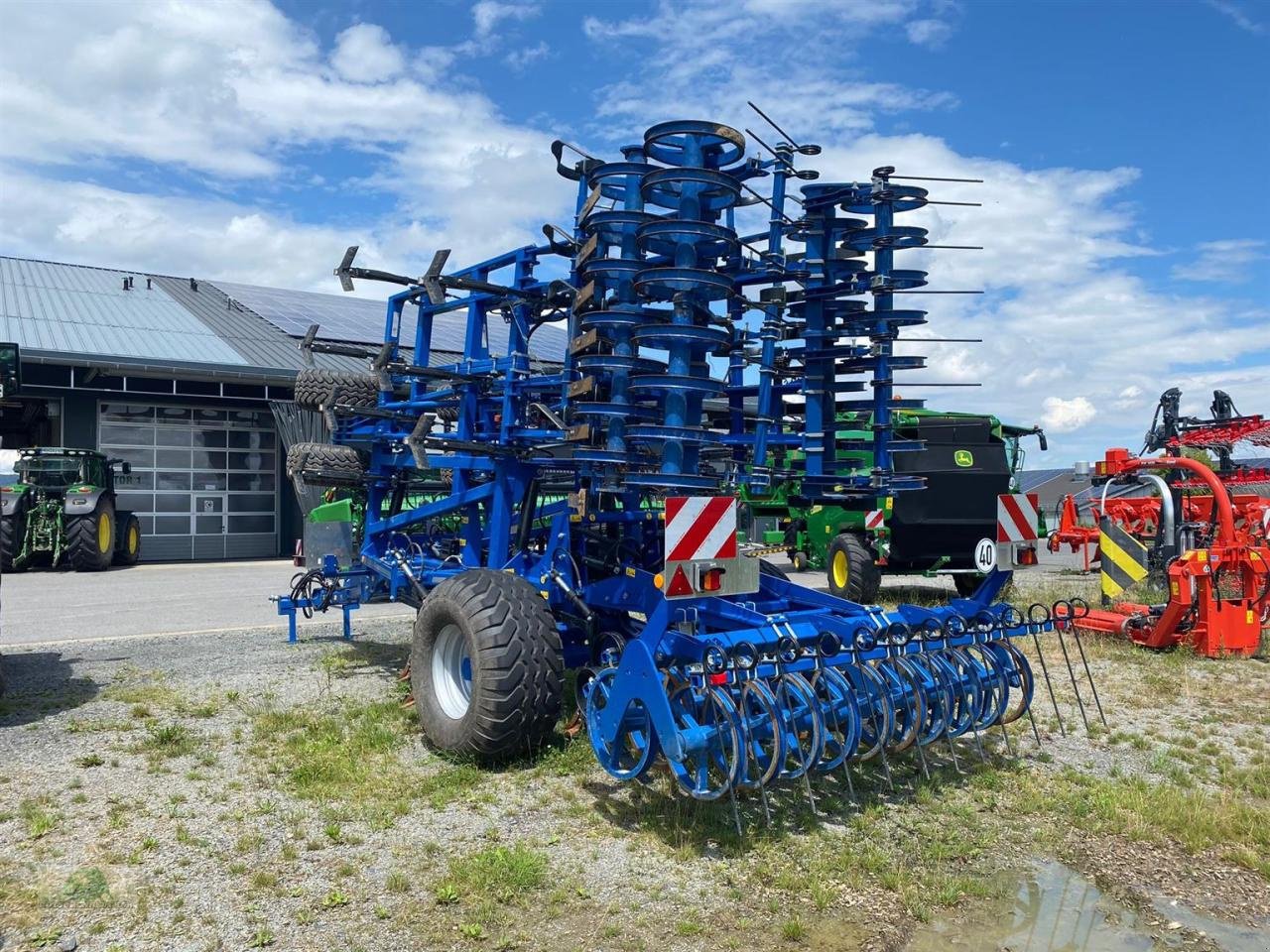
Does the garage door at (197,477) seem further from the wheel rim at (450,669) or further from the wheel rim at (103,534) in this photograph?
the wheel rim at (450,669)

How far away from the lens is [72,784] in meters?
4.96

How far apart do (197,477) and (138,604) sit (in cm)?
1074

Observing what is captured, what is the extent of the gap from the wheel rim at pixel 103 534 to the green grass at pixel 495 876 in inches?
654

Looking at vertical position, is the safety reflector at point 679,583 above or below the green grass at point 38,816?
above

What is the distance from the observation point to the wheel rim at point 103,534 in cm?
1798

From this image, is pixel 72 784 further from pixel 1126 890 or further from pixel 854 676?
pixel 1126 890

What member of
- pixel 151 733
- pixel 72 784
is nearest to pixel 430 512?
pixel 151 733

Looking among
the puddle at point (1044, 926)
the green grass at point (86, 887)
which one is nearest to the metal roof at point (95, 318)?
the green grass at point (86, 887)

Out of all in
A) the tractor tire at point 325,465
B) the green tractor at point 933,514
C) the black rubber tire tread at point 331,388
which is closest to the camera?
the black rubber tire tread at point 331,388

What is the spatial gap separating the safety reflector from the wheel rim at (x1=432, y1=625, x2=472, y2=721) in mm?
1619

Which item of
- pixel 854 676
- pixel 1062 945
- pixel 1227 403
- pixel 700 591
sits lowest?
pixel 1062 945

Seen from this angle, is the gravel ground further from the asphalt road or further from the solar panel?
the solar panel

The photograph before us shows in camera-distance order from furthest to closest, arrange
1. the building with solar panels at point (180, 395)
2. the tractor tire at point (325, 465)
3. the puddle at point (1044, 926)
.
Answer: the building with solar panels at point (180, 395)
the tractor tire at point (325, 465)
the puddle at point (1044, 926)

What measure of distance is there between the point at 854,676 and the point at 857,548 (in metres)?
7.67
